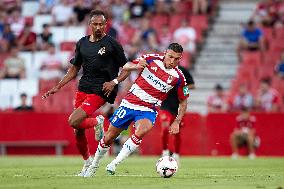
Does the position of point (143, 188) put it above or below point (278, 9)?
below

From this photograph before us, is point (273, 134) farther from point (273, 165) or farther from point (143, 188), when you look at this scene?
point (143, 188)

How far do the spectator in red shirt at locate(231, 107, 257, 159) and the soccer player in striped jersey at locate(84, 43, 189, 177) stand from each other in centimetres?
1134

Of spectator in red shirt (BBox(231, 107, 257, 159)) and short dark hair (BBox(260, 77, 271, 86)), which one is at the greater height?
short dark hair (BBox(260, 77, 271, 86))

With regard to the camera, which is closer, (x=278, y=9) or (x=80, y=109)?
(x=80, y=109)

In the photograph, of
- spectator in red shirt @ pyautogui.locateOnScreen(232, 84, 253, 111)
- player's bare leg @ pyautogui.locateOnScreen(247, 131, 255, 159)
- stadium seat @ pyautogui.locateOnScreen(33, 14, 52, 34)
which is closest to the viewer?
player's bare leg @ pyautogui.locateOnScreen(247, 131, 255, 159)

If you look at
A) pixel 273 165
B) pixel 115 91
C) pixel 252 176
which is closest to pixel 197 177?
pixel 252 176

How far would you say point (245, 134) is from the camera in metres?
27.3

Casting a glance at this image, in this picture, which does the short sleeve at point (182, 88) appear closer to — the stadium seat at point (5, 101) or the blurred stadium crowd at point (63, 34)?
the blurred stadium crowd at point (63, 34)

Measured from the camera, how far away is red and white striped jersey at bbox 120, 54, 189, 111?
15875mm

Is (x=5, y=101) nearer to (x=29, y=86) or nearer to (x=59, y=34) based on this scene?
(x=29, y=86)

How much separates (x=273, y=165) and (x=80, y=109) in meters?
5.68

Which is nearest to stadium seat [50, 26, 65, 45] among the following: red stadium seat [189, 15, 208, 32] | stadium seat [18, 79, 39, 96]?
stadium seat [18, 79, 39, 96]

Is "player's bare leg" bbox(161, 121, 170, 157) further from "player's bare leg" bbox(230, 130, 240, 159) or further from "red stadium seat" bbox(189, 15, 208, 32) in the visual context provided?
"red stadium seat" bbox(189, 15, 208, 32)

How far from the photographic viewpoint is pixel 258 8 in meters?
31.6
